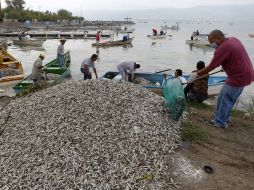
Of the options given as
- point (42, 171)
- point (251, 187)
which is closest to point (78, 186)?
point (42, 171)

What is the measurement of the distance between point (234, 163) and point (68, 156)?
13.1ft

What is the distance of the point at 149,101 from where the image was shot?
848 centimetres

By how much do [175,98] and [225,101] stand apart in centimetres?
141

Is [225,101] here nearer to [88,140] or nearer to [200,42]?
[88,140]

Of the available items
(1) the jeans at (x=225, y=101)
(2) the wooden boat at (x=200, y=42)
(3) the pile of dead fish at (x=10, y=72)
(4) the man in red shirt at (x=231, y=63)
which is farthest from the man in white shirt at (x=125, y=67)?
(2) the wooden boat at (x=200, y=42)

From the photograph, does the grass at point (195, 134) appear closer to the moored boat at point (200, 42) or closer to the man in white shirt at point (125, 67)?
the man in white shirt at point (125, 67)

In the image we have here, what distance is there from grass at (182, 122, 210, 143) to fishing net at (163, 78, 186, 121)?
0.49m

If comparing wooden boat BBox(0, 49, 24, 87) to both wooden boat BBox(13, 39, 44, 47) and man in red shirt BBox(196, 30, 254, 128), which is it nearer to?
man in red shirt BBox(196, 30, 254, 128)

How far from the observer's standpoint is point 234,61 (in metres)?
7.25

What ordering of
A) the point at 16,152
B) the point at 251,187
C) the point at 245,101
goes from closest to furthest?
1. the point at 251,187
2. the point at 16,152
3. the point at 245,101

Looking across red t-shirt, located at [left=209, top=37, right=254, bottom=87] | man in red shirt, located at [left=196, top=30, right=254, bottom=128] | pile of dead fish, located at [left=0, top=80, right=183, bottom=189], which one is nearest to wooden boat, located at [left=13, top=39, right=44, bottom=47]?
pile of dead fish, located at [left=0, top=80, right=183, bottom=189]

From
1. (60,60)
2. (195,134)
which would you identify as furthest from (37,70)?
(195,134)

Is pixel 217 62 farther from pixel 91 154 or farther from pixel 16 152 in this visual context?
pixel 16 152

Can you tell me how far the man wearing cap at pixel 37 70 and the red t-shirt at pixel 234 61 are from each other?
899 centimetres
